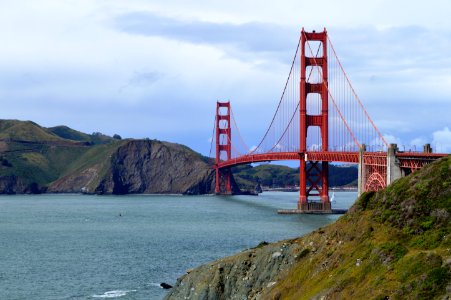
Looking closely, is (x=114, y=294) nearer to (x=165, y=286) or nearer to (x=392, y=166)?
(x=165, y=286)

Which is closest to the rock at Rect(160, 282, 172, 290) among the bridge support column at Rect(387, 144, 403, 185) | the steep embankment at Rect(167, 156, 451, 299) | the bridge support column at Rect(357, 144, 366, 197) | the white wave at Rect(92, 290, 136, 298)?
the white wave at Rect(92, 290, 136, 298)

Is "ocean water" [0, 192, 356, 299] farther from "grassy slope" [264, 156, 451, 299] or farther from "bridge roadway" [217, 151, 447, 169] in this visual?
"grassy slope" [264, 156, 451, 299]

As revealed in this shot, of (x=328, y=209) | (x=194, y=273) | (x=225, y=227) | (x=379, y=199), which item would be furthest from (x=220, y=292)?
(x=328, y=209)

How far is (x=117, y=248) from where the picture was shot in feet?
254

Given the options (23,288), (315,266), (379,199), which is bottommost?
(23,288)

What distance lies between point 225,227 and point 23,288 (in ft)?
154

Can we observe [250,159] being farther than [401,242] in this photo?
Yes

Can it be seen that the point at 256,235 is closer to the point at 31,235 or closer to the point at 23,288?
the point at 31,235

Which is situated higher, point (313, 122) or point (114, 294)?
point (313, 122)

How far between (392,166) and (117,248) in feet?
96.9

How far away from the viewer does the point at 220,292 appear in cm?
3925

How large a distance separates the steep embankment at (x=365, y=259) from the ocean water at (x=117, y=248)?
11.3m

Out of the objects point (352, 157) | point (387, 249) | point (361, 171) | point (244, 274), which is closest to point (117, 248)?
point (361, 171)

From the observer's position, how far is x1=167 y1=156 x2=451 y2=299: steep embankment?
27609mm
